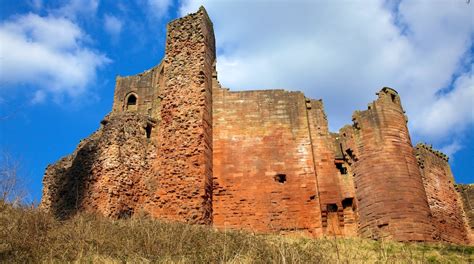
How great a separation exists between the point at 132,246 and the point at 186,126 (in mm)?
7017

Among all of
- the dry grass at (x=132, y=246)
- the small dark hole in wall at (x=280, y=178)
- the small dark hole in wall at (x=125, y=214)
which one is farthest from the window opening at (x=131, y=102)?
the dry grass at (x=132, y=246)

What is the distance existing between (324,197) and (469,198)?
29.5 ft

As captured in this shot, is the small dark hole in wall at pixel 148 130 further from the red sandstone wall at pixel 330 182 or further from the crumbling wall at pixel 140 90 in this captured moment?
the red sandstone wall at pixel 330 182

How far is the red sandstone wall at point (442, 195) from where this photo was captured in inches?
674

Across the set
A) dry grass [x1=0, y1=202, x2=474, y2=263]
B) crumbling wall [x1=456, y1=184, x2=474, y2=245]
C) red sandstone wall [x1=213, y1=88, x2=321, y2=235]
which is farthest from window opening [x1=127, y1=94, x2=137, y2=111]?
crumbling wall [x1=456, y1=184, x2=474, y2=245]

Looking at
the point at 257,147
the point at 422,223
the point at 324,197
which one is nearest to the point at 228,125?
the point at 257,147

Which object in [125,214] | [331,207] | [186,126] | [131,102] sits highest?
[131,102]

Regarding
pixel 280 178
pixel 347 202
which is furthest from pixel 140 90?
pixel 347 202

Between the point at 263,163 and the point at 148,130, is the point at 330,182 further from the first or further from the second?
the point at 148,130

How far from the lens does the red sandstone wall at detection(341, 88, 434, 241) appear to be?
13.1 metres

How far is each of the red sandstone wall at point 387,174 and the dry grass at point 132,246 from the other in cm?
315

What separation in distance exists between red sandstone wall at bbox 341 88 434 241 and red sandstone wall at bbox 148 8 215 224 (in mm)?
4671

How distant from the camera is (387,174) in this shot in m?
13.8

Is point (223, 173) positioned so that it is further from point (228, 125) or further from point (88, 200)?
point (88, 200)
